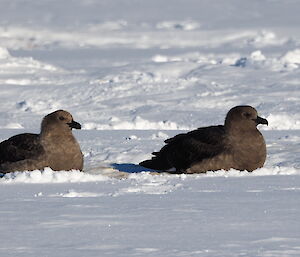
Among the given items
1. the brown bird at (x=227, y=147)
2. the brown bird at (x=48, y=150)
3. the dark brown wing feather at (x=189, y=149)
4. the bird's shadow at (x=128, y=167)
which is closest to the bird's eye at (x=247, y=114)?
the brown bird at (x=227, y=147)

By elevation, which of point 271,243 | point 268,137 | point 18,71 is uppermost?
point 18,71

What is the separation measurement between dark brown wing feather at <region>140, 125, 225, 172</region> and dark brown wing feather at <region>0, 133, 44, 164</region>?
4.10ft

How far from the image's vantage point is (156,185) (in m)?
7.36

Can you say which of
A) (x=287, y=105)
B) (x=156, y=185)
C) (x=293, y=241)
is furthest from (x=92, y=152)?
(x=287, y=105)

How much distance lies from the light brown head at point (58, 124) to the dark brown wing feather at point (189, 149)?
1.01 meters

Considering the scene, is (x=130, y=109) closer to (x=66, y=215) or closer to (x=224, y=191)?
(x=224, y=191)

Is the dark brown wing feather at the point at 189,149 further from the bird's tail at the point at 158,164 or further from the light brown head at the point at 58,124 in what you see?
the light brown head at the point at 58,124

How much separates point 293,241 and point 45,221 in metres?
1.56

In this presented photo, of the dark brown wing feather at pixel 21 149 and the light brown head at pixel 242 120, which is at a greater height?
the light brown head at pixel 242 120

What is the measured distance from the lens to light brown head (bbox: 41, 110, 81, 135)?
9023mm

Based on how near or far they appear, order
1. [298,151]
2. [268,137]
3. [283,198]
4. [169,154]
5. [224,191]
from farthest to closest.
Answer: [268,137]
[298,151]
[169,154]
[224,191]
[283,198]

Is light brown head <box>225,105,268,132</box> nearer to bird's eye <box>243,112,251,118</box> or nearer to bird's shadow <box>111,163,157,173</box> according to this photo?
bird's eye <box>243,112,251,118</box>

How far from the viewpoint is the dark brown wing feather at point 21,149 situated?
8.95 m

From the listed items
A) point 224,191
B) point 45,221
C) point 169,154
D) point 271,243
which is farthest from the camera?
point 169,154
